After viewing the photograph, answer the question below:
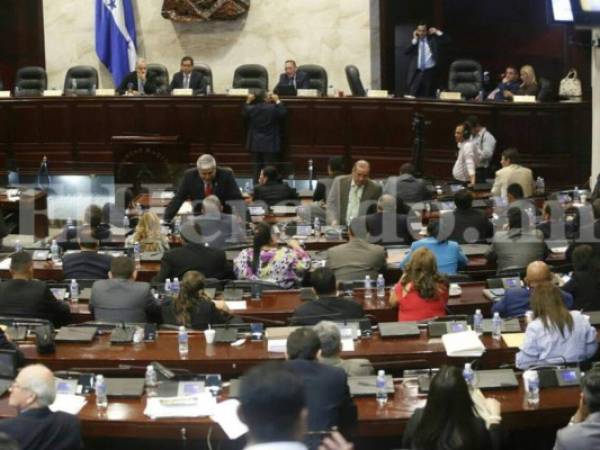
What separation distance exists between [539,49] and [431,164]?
435 centimetres

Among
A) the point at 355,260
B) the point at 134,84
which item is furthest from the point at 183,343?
the point at 134,84

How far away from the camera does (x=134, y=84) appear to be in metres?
17.3

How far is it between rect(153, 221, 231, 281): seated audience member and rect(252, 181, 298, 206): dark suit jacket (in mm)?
3290

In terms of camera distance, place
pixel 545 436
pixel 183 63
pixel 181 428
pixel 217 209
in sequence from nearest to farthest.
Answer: pixel 181 428 → pixel 545 436 → pixel 217 209 → pixel 183 63

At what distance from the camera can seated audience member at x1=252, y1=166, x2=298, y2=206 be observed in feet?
42.0

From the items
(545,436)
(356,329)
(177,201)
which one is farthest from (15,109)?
(545,436)

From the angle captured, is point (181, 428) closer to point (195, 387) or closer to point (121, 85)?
point (195, 387)

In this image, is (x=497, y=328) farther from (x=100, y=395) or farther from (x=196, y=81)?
(x=196, y=81)

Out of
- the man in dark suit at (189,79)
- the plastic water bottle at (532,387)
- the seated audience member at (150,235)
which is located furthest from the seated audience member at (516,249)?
the man in dark suit at (189,79)

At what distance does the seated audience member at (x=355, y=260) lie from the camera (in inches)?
370

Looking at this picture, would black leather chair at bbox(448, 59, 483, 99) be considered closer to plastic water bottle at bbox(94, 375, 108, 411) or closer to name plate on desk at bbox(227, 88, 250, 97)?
name plate on desk at bbox(227, 88, 250, 97)

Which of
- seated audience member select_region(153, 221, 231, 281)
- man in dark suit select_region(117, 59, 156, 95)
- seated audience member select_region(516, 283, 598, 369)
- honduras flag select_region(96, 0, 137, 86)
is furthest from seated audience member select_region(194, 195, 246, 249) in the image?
honduras flag select_region(96, 0, 137, 86)

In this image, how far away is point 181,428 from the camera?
623 centimetres

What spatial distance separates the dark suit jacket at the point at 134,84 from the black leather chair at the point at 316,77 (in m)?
2.09
